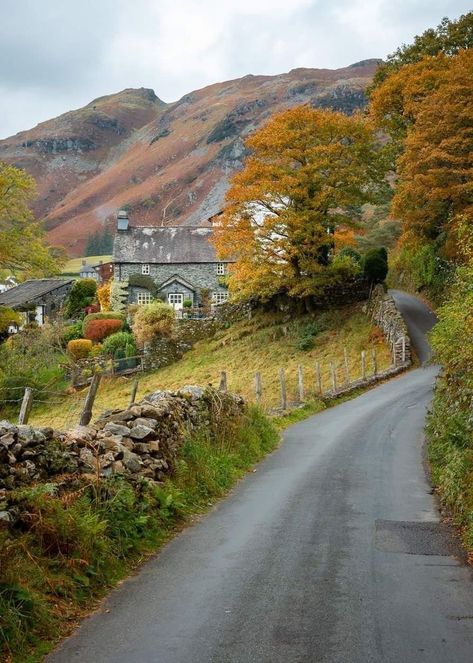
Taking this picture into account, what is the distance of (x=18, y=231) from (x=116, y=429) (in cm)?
2509

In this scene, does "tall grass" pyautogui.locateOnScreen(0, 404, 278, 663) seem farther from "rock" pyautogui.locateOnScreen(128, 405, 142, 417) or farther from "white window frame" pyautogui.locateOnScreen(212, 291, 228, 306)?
"white window frame" pyautogui.locateOnScreen(212, 291, 228, 306)

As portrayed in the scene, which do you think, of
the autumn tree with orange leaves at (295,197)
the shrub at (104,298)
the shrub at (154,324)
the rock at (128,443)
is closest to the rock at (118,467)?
the rock at (128,443)

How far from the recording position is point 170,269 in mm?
66438

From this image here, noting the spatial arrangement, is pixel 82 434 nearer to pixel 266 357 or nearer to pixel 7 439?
pixel 7 439

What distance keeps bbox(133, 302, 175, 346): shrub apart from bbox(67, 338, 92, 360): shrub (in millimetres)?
4139

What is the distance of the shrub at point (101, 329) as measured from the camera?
173ft

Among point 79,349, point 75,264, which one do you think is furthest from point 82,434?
point 75,264

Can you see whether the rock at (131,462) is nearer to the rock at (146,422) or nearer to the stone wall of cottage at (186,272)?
the rock at (146,422)

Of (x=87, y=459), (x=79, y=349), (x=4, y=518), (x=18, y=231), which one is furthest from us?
(x=79, y=349)

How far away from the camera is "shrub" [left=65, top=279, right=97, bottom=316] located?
6994cm

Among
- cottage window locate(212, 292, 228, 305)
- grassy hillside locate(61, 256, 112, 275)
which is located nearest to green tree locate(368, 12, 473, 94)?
cottage window locate(212, 292, 228, 305)

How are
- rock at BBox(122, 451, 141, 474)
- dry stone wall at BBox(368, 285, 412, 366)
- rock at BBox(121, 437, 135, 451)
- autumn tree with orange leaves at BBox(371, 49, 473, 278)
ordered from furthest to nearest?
dry stone wall at BBox(368, 285, 412, 366) → autumn tree with orange leaves at BBox(371, 49, 473, 278) → rock at BBox(121, 437, 135, 451) → rock at BBox(122, 451, 141, 474)

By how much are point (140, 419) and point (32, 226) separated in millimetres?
24686

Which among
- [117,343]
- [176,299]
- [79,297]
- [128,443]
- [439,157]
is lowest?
[128,443]
